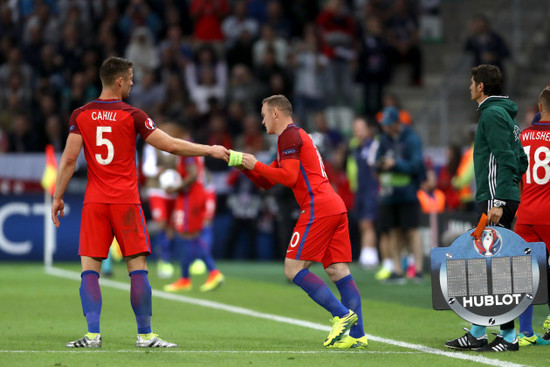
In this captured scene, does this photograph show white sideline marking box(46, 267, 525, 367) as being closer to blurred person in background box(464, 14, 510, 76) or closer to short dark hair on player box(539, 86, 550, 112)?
short dark hair on player box(539, 86, 550, 112)

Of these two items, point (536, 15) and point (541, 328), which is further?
point (536, 15)

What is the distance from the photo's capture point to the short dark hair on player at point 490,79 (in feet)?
26.5

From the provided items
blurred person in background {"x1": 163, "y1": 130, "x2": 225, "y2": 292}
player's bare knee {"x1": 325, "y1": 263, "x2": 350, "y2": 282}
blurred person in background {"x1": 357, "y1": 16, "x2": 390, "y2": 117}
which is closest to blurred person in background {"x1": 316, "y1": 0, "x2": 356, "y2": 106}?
blurred person in background {"x1": 357, "y1": 16, "x2": 390, "y2": 117}

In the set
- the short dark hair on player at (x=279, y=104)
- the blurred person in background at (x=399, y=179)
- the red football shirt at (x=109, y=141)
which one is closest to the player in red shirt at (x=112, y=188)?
the red football shirt at (x=109, y=141)

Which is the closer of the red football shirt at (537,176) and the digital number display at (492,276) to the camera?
the digital number display at (492,276)

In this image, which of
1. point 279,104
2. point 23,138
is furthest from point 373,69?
point 279,104

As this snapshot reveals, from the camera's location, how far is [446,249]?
8062 millimetres

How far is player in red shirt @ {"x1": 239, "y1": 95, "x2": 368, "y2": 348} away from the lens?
824cm

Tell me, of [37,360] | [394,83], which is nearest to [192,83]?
[394,83]

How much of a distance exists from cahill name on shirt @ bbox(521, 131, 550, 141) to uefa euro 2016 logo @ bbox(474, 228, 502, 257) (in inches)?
40.1

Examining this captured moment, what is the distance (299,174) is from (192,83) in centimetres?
1567

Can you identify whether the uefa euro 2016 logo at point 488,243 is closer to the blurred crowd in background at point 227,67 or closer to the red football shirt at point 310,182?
Result: the red football shirt at point 310,182

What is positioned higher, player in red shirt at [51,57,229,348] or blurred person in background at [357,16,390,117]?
blurred person in background at [357,16,390,117]

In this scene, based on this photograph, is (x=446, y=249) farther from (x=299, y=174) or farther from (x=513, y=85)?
(x=513, y=85)
